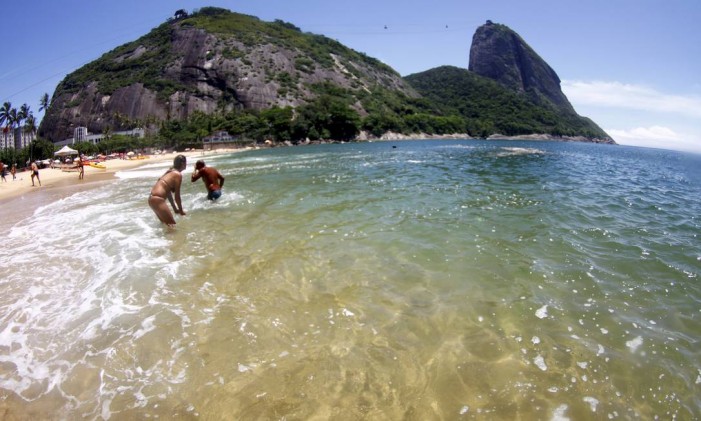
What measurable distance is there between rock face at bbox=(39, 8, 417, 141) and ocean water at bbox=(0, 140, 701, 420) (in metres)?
112

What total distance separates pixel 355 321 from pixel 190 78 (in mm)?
137065

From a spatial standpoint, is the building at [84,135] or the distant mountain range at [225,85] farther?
the distant mountain range at [225,85]

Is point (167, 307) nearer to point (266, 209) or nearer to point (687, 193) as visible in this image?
point (266, 209)

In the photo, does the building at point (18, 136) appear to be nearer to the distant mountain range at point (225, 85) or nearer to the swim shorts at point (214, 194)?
the distant mountain range at point (225, 85)

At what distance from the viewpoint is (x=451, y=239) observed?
27.3ft

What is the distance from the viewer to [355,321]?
4.89 metres

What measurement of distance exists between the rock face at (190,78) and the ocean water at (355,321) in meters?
112

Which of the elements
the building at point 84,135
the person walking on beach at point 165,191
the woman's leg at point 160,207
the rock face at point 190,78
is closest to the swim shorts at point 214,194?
the person walking on beach at point 165,191

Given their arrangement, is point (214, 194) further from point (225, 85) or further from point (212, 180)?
point (225, 85)

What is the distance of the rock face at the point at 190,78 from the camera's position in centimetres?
11375

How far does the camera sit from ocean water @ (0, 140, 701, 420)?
3.53 meters

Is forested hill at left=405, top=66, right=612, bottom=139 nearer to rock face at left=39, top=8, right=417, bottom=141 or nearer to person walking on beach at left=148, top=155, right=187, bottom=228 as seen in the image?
rock face at left=39, top=8, right=417, bottom=141

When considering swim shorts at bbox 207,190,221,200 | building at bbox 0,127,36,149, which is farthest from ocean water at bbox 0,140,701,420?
building at bbox 0,127,36,149

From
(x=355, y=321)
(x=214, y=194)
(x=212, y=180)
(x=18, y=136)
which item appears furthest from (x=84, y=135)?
(x=355, y=321)
